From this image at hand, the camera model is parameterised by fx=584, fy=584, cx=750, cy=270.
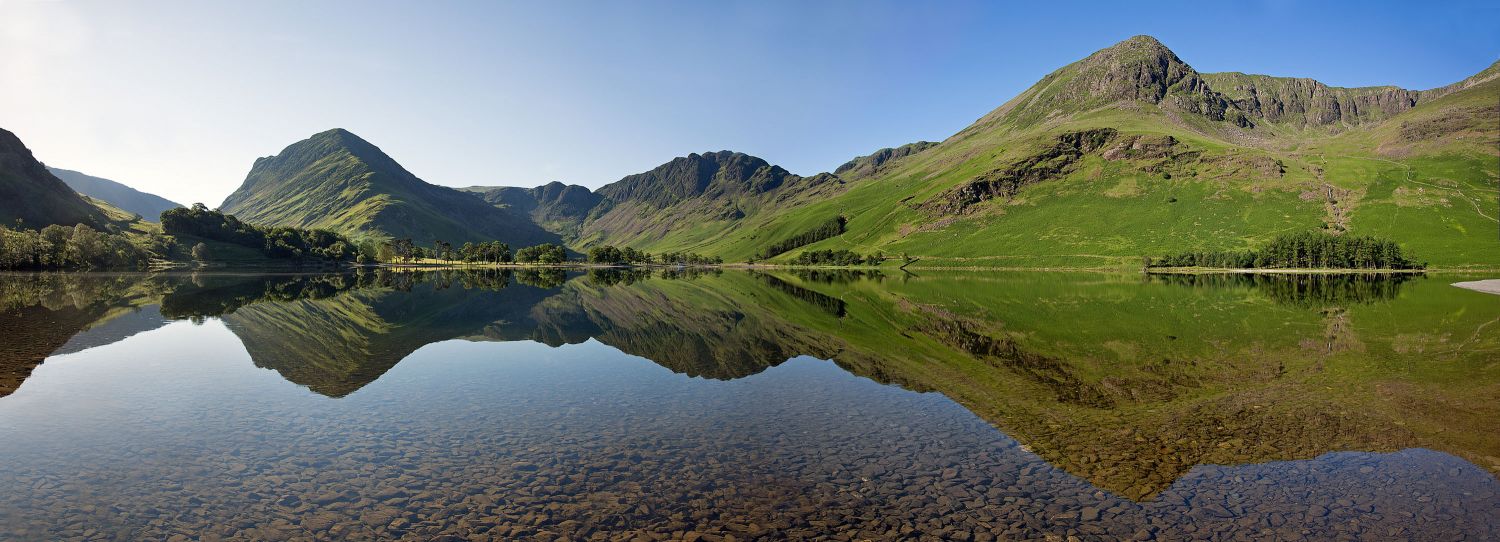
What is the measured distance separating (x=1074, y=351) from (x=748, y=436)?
29.4 m

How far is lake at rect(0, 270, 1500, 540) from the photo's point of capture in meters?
14.4

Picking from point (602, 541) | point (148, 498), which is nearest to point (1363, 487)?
point (602, 541)

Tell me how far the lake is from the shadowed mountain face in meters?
0.27

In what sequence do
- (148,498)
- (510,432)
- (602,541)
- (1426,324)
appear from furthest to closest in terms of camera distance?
(1426,324) < (510,432) < (148,498) < (602,541)

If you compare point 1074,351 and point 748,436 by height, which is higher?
point 748,436

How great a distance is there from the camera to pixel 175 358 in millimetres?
35906

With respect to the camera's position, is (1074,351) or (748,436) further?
(1074,351)

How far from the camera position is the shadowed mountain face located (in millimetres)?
21375

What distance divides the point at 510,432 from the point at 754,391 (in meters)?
12.4

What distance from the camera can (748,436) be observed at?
21.9 meters

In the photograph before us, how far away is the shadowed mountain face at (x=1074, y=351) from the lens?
70.1 feet

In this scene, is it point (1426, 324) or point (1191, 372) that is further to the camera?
point (1426, 324)

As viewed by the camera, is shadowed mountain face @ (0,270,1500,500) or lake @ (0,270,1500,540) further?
shadowed mountain face @ (0,270,1500,500)

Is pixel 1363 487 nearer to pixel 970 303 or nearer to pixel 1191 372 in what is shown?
pixel 1191 372
